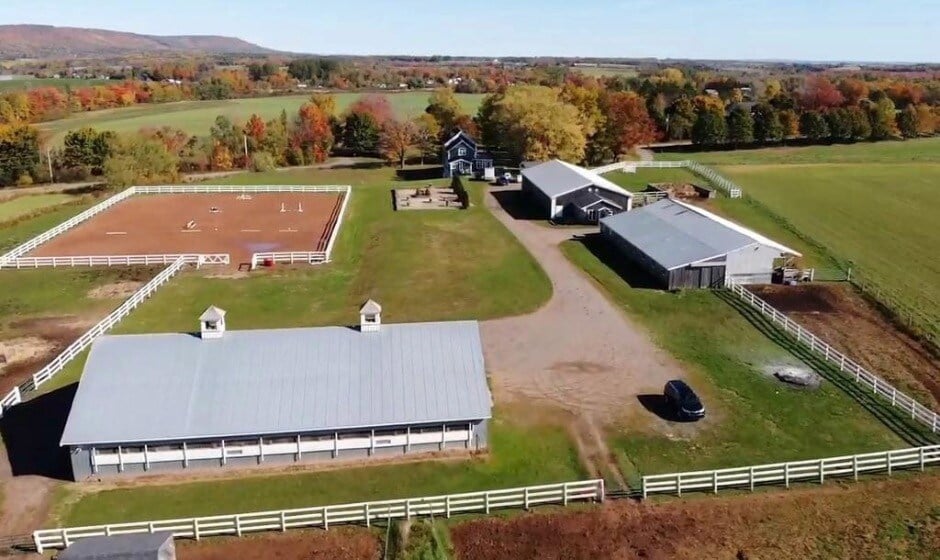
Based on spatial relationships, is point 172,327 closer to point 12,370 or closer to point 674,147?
point 12,370

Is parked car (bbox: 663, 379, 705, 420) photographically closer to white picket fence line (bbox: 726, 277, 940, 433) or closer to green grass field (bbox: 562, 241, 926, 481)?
green grass field (bbox: 562, 241, 926, 481)

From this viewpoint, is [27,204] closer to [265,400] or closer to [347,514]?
[265,400]

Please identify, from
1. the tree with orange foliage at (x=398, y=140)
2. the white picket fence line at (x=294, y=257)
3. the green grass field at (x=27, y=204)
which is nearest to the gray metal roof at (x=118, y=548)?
the white picket fence line at (x=294, y=257)

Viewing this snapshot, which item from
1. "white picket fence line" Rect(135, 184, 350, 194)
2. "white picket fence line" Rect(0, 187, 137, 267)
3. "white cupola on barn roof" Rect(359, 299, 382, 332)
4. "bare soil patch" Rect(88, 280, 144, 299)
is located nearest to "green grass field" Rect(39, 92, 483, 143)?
"white picket fence line" Rect(135, 184, 350, 194)

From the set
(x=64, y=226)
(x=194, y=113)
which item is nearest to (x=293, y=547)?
(x=64, y=226)

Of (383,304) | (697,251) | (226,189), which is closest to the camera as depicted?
(383,304)
